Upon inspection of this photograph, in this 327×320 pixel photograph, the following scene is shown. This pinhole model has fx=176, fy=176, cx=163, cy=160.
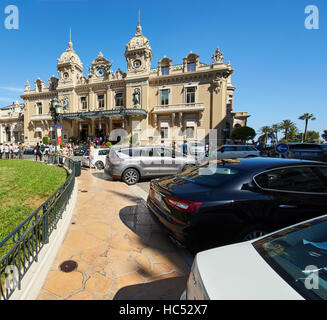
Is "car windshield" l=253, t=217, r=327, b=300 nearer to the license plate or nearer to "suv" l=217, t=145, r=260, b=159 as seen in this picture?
the license plate

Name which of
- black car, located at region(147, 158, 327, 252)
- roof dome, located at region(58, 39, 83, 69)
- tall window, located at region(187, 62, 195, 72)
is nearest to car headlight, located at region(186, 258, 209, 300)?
black car, located at region(147, 158, 327, 252)

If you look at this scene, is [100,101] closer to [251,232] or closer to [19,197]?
[19,197]

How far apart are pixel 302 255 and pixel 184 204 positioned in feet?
4.80

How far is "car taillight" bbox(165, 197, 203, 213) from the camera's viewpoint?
256 centimetres

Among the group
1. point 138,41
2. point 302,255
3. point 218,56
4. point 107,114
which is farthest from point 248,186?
point 138,41

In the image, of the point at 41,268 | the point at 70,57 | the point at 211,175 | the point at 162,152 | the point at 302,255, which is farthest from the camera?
the point at 70,57

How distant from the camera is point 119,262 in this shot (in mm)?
2771

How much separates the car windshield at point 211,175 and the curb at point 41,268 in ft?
8.03

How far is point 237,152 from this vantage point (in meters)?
13.3

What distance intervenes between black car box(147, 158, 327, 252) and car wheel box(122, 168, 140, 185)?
471 cm

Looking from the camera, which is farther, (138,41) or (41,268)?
(138,41)

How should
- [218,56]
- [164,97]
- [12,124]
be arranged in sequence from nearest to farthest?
[218,56], [164,97], [12,124]
